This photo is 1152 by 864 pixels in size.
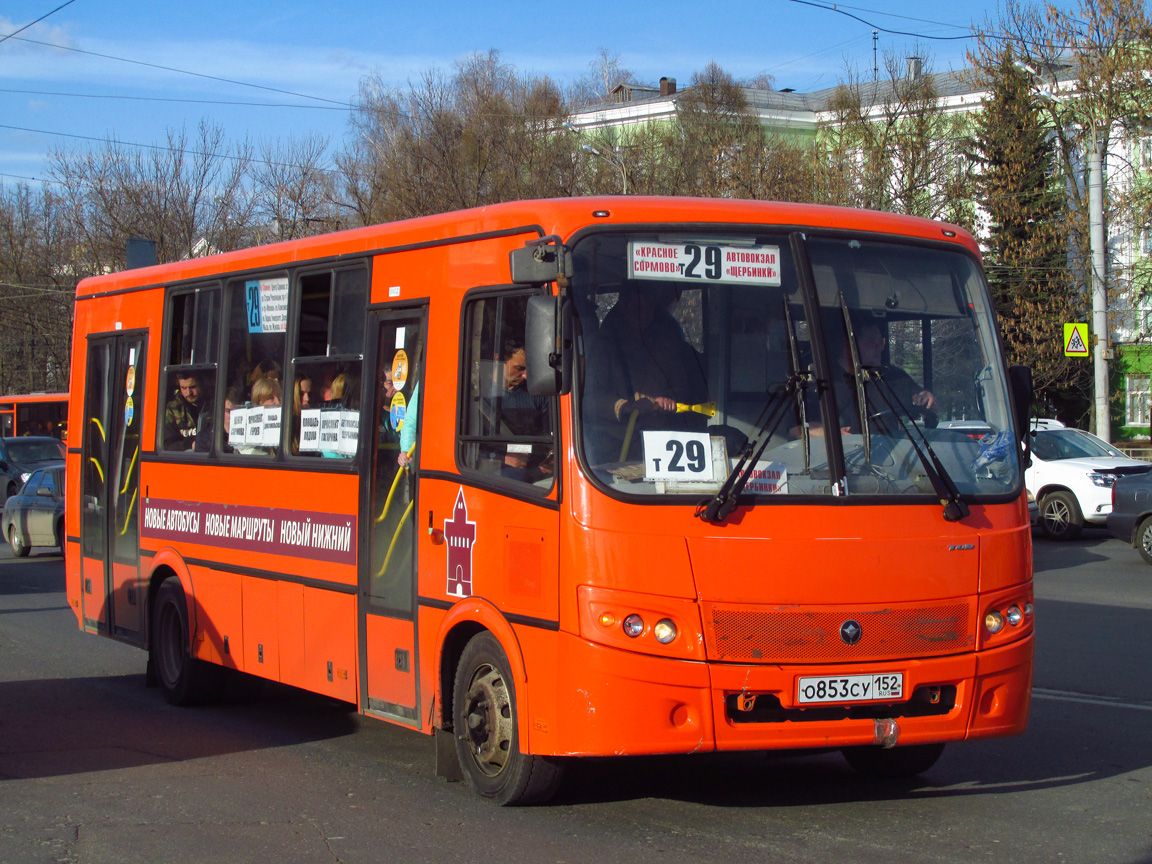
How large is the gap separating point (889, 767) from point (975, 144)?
4061 cm

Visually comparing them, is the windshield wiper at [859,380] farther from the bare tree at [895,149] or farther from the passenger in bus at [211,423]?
the bare tree at [895,149]

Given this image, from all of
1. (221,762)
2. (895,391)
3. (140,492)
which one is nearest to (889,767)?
(895,391)

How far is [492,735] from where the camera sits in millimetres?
6137

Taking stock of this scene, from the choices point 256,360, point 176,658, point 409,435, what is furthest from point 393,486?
point 176,658

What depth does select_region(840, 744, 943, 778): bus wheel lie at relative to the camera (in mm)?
6730

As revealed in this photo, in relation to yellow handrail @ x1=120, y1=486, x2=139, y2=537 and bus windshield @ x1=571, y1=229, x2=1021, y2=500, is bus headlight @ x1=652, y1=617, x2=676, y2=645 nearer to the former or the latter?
bus windshield @ x1=571, y1=229, x2=1021, y2=500

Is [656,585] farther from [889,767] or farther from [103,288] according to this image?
[103,288]

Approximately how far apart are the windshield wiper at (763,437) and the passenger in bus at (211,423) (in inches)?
171

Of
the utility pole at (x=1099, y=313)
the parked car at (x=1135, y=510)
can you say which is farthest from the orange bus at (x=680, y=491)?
the utility pole at (x=1099, y=313)

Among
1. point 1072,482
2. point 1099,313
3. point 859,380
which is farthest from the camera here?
point 1099,313

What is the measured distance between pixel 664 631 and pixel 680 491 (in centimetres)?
59

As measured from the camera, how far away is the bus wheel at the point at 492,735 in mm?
5961

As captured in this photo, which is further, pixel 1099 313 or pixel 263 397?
pixel 1099 313

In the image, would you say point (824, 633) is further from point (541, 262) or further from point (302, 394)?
point (302, 394)
